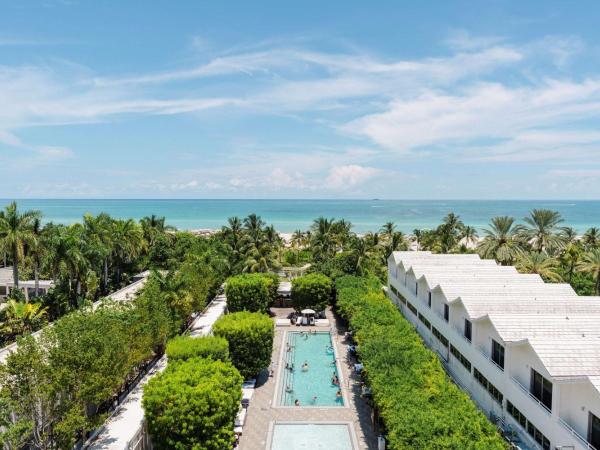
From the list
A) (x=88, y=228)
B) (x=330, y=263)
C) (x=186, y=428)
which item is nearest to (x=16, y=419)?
(x=186, y=428)

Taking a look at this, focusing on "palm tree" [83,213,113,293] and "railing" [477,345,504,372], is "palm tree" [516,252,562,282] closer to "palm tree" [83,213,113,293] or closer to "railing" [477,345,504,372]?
"railing" [477,345,504,372]

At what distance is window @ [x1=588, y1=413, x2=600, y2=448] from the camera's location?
1756 centimetres

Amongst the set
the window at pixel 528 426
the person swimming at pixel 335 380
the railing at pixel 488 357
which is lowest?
the person swimming at pixel 335 380

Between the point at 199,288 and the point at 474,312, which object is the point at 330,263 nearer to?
the point at 199,288

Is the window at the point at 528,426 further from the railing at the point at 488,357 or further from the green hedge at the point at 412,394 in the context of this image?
the green hedge at the point at 412,394

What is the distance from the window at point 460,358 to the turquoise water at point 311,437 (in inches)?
365

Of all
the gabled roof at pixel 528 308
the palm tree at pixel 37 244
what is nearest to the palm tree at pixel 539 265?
the gabled roof at pixel 528 308

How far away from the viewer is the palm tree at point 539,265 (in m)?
44.5

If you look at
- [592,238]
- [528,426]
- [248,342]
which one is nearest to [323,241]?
[248,342]

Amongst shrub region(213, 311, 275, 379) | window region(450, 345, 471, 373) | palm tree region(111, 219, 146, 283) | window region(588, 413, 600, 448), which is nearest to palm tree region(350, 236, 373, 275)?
shrub region(213, 311, 275, 379)

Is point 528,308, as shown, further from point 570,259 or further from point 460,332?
point 570,259

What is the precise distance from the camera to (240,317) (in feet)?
118

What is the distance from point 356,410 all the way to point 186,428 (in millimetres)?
13162

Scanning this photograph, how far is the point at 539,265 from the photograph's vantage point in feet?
147
